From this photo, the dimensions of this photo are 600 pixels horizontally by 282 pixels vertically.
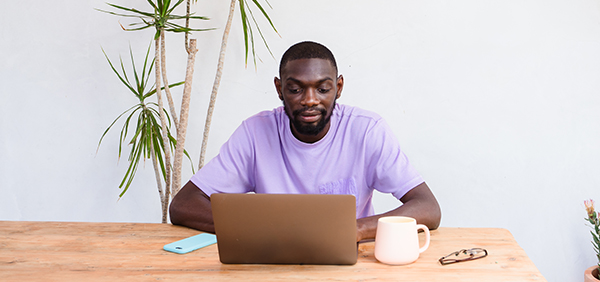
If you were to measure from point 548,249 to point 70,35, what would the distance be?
2.90 metres

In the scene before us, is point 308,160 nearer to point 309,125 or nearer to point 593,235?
point 309,125

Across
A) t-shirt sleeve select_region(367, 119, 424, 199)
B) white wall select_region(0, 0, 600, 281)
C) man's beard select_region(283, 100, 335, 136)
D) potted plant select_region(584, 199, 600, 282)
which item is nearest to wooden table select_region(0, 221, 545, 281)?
t-shirt sleeve select_region(367, 119, 424, 199)

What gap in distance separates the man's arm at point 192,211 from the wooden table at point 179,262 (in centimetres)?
7

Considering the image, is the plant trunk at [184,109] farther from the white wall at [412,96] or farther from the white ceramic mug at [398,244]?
the white ceramic mug at [398,244]

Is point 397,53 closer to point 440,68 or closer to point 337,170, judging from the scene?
point 440,68

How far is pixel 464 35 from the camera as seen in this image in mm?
2562

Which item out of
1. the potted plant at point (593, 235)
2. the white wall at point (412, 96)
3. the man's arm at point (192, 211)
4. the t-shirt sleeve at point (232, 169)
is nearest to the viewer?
the man's arm at point (192, 211)

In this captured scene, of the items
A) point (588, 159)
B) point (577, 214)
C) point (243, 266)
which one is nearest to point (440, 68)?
point (588, 159)

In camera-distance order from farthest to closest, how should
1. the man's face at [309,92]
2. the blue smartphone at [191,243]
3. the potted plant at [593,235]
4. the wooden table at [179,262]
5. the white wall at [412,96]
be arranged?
the white wall at [412,96] → the potted plant at [593,235] → the man's face at [309,92] → the blue smartphone at [191,243] → the wooden table at [179,262]

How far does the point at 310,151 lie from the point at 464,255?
28.5 inches

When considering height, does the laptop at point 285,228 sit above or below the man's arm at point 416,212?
above

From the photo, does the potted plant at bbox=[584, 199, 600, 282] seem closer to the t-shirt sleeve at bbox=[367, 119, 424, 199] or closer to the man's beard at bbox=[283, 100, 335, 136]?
the t-shirt sleeve at bbox=[367, 119, 424, 199]

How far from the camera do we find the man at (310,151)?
158 cm

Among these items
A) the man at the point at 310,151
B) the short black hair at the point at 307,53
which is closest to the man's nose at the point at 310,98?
the man at the point at 310,151
